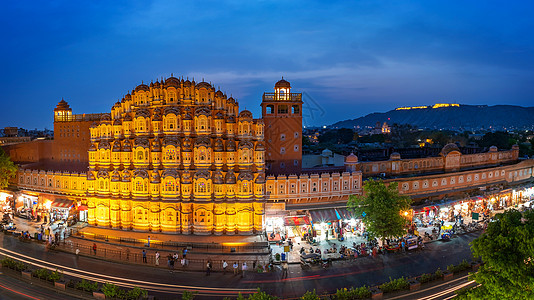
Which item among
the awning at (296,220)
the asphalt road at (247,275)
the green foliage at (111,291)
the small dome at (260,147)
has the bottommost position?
the asphalt road at (247,275)

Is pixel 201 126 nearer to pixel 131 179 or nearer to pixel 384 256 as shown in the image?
pixel 131 179

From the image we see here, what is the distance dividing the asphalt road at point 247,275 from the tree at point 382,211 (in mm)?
2796

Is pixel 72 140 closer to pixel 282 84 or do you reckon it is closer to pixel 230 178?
pixel 230 178

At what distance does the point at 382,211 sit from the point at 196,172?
20.7 m

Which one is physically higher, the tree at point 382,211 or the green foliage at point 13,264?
the tree at point 382,211

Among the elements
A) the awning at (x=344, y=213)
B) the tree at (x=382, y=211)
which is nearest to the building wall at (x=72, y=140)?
the awning at (x=344, y=213)

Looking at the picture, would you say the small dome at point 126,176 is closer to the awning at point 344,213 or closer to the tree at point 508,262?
the awning at point 344,213

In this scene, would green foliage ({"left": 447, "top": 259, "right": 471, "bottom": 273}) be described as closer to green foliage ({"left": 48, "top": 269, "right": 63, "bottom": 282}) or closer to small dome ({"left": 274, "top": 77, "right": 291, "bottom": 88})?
small dome ({"left": 274, "top": 77, "right": 291, "bottom": 88})

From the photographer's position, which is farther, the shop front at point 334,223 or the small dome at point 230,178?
the shop front at point 334,223

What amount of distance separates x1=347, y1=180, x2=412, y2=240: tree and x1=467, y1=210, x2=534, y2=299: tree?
1503 centimetres

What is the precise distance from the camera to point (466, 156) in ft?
188

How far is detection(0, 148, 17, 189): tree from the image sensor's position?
4857cm

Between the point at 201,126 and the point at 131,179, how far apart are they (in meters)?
10.6

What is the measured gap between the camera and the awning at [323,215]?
131ft
